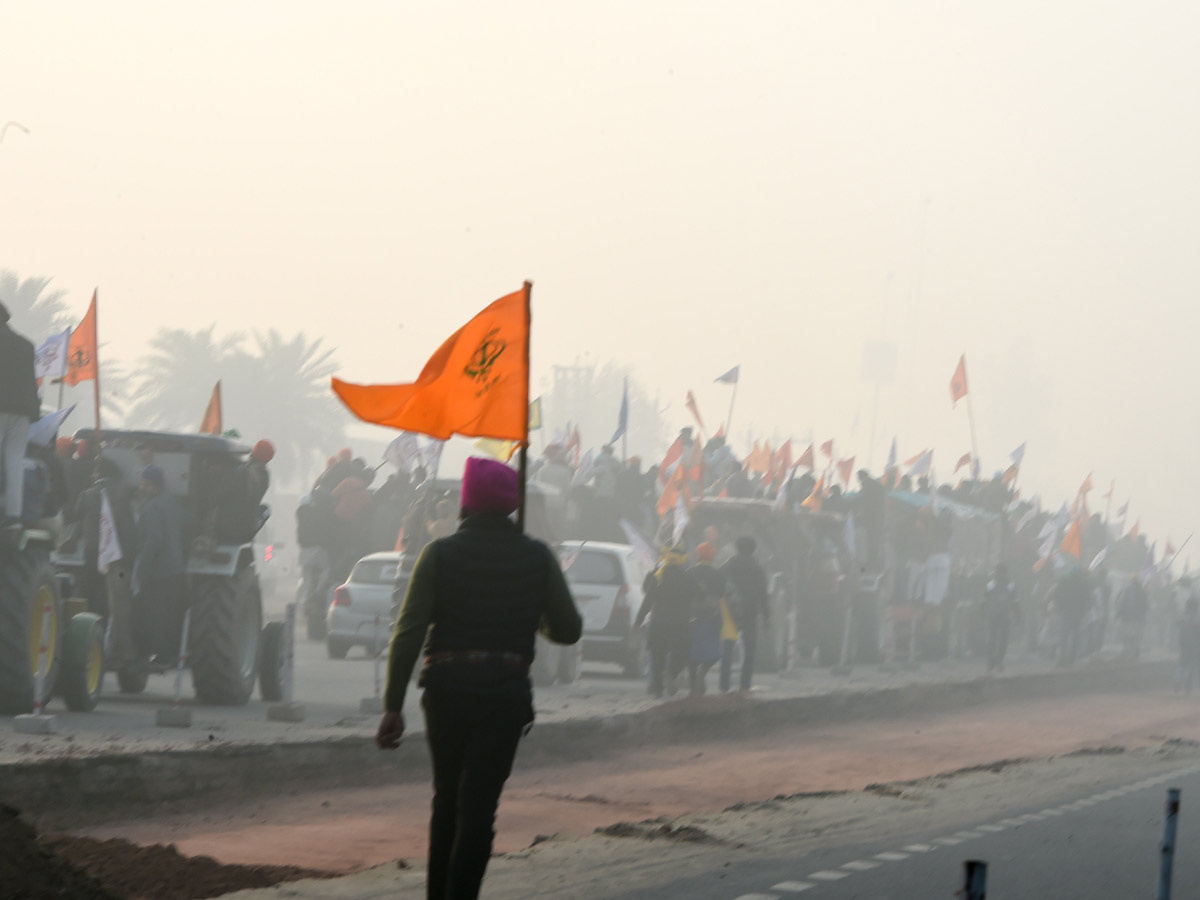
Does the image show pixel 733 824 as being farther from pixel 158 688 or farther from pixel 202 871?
pixel 158 688

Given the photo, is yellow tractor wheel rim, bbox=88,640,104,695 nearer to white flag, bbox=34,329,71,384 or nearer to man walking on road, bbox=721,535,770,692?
white flag, bbox=34,329,71,384

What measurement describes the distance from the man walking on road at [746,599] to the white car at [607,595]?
5.87 ft

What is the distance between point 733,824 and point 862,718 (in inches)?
507

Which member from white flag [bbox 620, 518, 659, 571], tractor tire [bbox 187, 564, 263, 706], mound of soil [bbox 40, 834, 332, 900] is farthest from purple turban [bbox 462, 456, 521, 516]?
white flag [bbox 620, 518, 659, 571]

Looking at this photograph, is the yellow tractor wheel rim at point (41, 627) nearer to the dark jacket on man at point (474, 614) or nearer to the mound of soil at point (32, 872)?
the mound of soil at point (32, 872)

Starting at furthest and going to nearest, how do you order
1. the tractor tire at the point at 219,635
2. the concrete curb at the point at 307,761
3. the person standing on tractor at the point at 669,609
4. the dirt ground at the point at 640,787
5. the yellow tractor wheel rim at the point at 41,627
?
the person standing on tractor at the point at 669,609 → the tractor tire at the point at 219,635 → the yellow tractor wheel rim at the point at 41,627 → the concrete curb at the point at 307,761 → the dirt ground at the point at 640,787

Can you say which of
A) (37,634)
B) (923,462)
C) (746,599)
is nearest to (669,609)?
(746,599)

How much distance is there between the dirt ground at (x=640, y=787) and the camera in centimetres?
1123

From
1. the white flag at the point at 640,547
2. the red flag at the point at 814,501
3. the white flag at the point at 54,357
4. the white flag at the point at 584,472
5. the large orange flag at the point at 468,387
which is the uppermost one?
the white flag at the point at 54,357

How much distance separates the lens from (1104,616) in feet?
139

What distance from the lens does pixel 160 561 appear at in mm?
15688

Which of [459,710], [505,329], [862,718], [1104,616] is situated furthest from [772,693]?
[1104,616]

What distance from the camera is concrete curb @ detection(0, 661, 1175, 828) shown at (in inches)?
449

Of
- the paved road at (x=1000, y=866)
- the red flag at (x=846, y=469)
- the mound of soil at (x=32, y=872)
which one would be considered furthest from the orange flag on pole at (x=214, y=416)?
the red flag at (x=846, y=469)
